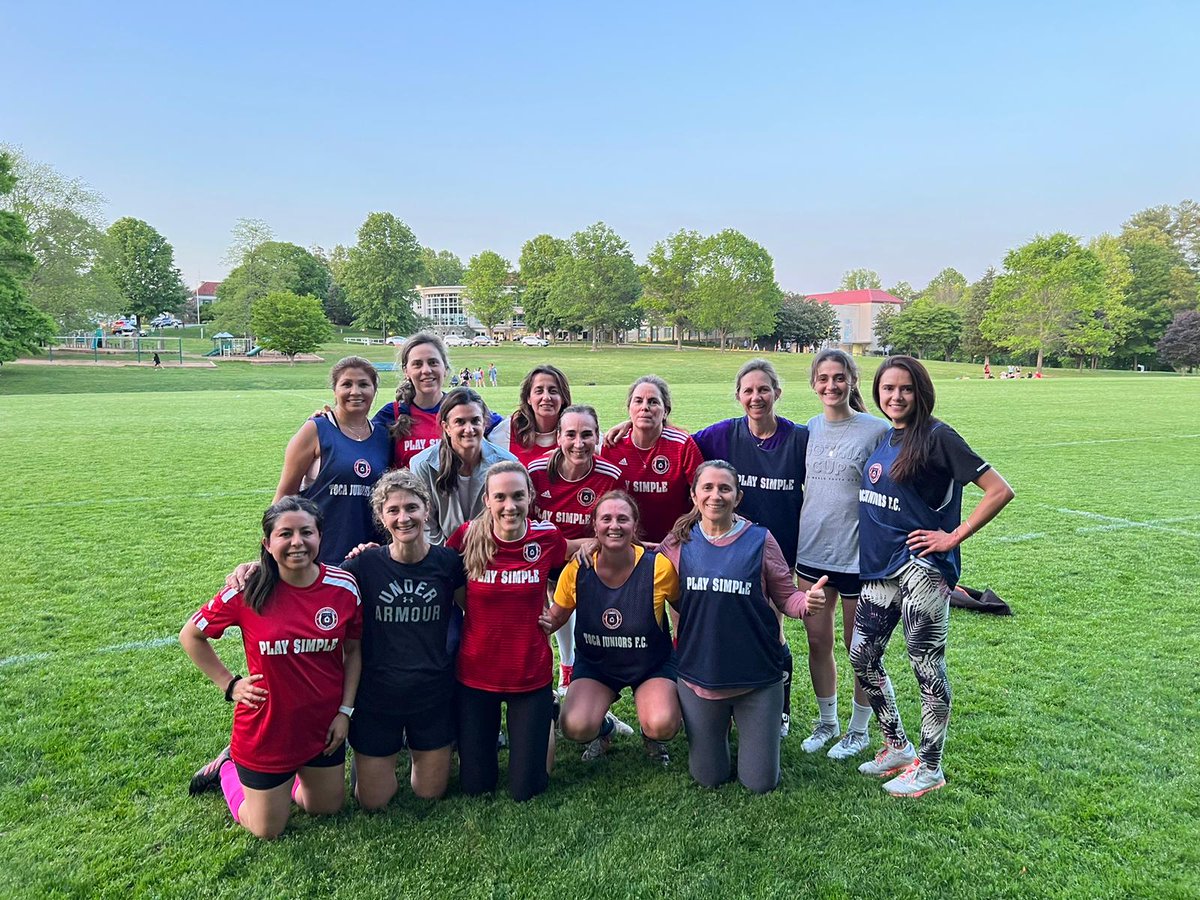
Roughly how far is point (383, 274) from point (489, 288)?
13902mm

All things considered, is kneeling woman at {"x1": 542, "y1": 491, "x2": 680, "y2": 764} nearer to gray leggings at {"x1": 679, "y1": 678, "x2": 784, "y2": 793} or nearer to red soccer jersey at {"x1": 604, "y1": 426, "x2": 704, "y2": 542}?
gray leggings at {"x1": 679, "y1": 678, "x2": 784, "y2": 793}

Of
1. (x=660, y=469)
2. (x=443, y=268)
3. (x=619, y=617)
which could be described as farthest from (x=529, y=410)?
(x=443, y=268)

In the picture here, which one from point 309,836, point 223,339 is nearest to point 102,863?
point 309,836

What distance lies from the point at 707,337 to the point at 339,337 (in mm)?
41725

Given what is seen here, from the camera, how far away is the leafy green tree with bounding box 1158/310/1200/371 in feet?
189

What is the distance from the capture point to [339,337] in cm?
7925

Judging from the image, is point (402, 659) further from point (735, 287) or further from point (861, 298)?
point (861, 298)

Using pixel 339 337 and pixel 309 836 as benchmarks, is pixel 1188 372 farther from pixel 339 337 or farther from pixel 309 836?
pixel 339 337

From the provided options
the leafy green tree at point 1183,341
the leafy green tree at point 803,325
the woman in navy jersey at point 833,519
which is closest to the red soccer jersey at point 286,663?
the woman in navy jersey at point 833,519

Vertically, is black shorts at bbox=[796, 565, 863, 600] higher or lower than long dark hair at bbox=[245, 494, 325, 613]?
lower

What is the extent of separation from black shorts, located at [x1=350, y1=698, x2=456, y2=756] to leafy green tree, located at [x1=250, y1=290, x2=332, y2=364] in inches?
2004

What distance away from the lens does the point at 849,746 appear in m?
3.46

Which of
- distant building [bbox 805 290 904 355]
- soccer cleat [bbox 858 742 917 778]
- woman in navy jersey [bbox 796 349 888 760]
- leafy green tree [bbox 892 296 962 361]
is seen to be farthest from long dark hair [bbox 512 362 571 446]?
distant building [bbox 805 290 904 355]

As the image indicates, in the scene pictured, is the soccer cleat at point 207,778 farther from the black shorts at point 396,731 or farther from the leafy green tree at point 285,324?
the leafy green tree at point 285,324
